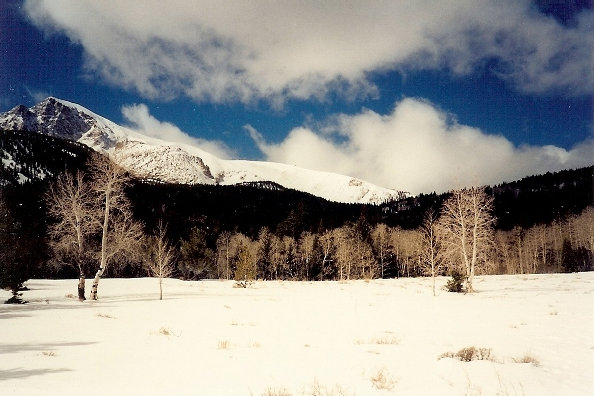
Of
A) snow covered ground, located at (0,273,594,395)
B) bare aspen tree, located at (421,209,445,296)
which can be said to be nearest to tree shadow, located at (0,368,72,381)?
snow covered ground, located at (0,273,594,395)

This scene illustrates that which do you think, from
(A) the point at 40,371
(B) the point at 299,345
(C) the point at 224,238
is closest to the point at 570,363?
(B) the point at 299,345

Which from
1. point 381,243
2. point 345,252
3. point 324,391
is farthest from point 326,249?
point 324,391

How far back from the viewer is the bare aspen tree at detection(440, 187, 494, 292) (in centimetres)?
3088

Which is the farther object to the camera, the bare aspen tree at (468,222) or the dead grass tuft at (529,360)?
the bare aspen tree at (468,222)

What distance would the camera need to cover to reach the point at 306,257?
91.8 meters

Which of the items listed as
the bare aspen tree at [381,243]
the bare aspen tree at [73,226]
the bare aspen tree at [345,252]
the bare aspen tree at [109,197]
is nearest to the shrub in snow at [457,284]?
the bare aspen tree at [109,197]

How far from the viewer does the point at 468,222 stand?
31891mm

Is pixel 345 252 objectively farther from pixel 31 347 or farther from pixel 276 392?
pixel 276 392

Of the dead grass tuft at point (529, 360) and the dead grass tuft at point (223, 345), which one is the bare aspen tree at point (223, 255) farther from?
the dead grass tuft at point (529, 360)

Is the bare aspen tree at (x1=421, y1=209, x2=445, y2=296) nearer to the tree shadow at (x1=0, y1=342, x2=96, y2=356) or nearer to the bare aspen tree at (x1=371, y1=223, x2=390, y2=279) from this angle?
the tree shadow at (x1=0, y1=342, x2=96, y2=356)

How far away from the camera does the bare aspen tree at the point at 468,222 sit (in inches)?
1216

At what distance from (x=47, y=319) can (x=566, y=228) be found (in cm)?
11264

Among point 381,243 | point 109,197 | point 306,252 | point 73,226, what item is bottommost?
point 306,252

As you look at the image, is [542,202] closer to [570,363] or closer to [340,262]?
[340,262]
